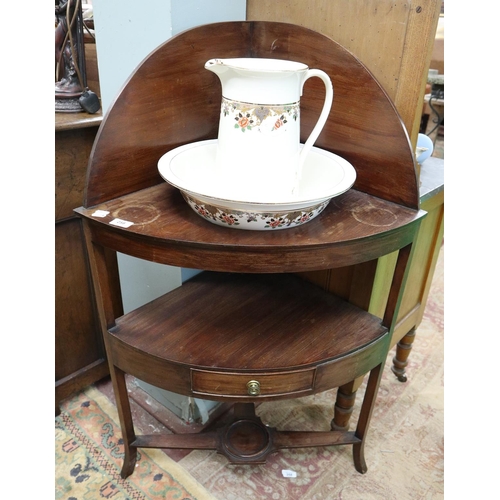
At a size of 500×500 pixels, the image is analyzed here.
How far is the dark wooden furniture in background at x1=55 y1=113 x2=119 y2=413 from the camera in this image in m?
1.00

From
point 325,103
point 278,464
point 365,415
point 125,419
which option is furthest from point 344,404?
point 325,103

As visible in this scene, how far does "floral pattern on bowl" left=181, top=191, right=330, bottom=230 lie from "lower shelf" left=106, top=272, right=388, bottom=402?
254 mm

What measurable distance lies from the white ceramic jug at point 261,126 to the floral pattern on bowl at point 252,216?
3cm

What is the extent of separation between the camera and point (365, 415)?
1.01 metres

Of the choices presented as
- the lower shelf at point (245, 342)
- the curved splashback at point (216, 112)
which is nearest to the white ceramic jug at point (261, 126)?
the curved splashback at point (216, 112)

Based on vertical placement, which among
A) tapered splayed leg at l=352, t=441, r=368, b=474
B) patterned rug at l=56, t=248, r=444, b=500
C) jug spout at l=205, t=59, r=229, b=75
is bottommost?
patterned rug at l=56, t=248, r=444, b=500

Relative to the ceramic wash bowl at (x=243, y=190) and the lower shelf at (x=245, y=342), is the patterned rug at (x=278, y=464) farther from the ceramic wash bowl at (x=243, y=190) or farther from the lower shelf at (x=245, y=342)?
the ceramic wash bowl at (x=243, y=190)

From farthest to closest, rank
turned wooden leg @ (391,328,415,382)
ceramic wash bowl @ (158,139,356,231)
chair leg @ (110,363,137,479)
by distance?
1. turned wooden leg @ (391,328,415,382)
2. chair leg @ (110,363,137,479)
3. ceramic wash bowl @ (158,139,356,231)

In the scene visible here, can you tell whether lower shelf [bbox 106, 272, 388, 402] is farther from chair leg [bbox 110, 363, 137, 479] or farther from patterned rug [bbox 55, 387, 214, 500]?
patterned rug [bbox 55, 387, 214, 500]

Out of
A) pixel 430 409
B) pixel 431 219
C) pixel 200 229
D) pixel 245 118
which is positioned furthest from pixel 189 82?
pixel 430 409

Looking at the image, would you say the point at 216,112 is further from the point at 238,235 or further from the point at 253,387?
the point at 253,387

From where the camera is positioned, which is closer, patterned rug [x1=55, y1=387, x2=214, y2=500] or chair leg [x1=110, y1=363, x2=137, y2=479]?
chair leg [x1=110, y1=363, x2=137, y2=479]

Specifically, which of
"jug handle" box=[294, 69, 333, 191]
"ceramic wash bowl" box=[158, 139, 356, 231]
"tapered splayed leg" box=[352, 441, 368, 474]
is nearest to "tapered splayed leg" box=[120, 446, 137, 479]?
"tapered splayed leg" box=[352, 441, 368, 474]

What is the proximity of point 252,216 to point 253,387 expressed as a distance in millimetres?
315
